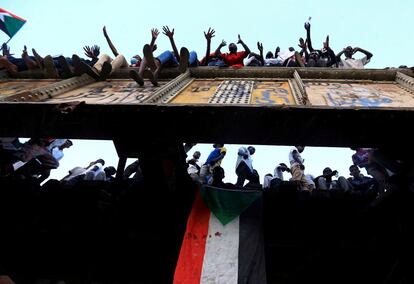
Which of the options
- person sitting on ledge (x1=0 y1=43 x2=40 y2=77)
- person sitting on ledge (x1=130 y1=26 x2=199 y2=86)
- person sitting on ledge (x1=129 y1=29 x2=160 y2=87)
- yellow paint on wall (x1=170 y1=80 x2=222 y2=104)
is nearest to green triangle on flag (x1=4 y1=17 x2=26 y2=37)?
person sitting on ledge (x1=0 y1=43 x2=40 y2=77)

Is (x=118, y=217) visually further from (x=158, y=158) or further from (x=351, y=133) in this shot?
(x=351, y=133)

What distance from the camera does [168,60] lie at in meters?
6.57

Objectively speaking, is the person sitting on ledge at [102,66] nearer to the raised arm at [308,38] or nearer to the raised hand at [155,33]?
the raised hand at [155,33]

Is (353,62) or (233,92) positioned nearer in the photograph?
(233,92)

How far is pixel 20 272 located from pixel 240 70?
208 inches

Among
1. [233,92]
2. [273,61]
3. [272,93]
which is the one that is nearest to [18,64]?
[233,92]

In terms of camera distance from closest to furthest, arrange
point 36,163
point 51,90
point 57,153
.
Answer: point 51,90 < point 36,163 < point 57,153

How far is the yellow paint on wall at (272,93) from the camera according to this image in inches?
182

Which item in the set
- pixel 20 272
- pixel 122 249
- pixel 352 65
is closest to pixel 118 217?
pixel 122 249

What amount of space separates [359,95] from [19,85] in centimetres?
660

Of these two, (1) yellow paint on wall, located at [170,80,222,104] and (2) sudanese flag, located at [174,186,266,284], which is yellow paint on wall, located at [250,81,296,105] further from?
(2) sudanese flag, located at [174,186,266,284]

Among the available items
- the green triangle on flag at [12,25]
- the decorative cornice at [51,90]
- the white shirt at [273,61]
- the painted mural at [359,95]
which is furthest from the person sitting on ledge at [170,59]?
the green triangle on flag at [12,25]

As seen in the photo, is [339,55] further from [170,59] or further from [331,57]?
[170,59]

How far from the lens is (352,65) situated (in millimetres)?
7188
